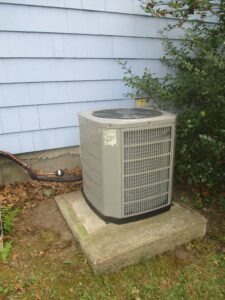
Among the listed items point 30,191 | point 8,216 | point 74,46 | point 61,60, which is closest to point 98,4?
point 74,46

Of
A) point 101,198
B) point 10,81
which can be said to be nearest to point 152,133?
point 101,198

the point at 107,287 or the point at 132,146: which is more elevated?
the point at 132,146

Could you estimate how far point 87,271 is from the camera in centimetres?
185

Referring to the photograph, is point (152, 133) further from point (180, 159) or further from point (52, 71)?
point (52, 71)

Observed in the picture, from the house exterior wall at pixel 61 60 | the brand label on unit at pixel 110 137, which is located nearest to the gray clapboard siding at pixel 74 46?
the house exterior wall at pixel 61 60

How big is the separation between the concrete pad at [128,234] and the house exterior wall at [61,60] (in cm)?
98

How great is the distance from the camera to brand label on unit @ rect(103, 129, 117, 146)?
1.88 meters

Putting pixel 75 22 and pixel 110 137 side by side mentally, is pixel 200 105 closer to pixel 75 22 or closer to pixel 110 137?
pixel 110 137

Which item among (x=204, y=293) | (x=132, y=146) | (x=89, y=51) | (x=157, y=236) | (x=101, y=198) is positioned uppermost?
(x=89, y=51)

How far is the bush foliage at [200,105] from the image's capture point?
2363 mm

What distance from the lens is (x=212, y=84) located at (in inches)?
92.6

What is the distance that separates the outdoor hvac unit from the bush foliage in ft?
1.34

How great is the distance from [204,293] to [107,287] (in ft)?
2.12

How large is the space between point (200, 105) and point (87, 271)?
1993mm
